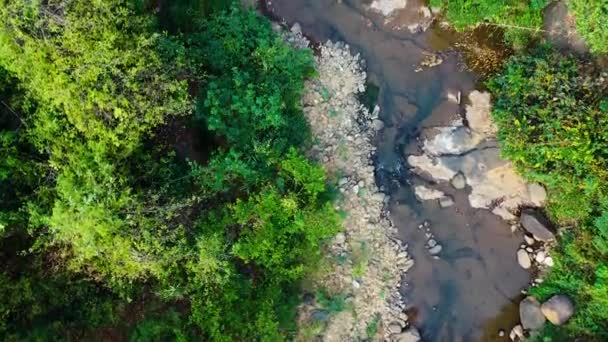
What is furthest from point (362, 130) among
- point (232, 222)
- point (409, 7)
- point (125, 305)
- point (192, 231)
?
point (125, 305)

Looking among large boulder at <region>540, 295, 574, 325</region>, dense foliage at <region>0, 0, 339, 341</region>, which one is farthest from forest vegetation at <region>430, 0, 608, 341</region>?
dense foliage at <region>0, 0, 339, 341</region>

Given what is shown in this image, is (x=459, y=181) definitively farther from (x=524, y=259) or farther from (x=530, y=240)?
(x=524, y=259)

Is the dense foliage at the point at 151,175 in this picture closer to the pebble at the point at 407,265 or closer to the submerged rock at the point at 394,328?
the pebble at the point at 407,265

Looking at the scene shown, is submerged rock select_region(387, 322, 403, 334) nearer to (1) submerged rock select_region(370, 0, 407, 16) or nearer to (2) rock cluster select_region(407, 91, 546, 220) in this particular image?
(2) rock cluster select_region(407, 91, 546, 220)

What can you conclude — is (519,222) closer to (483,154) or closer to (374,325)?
(483,154)

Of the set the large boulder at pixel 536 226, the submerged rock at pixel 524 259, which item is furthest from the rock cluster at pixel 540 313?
the large boulder at pixel 536 226
